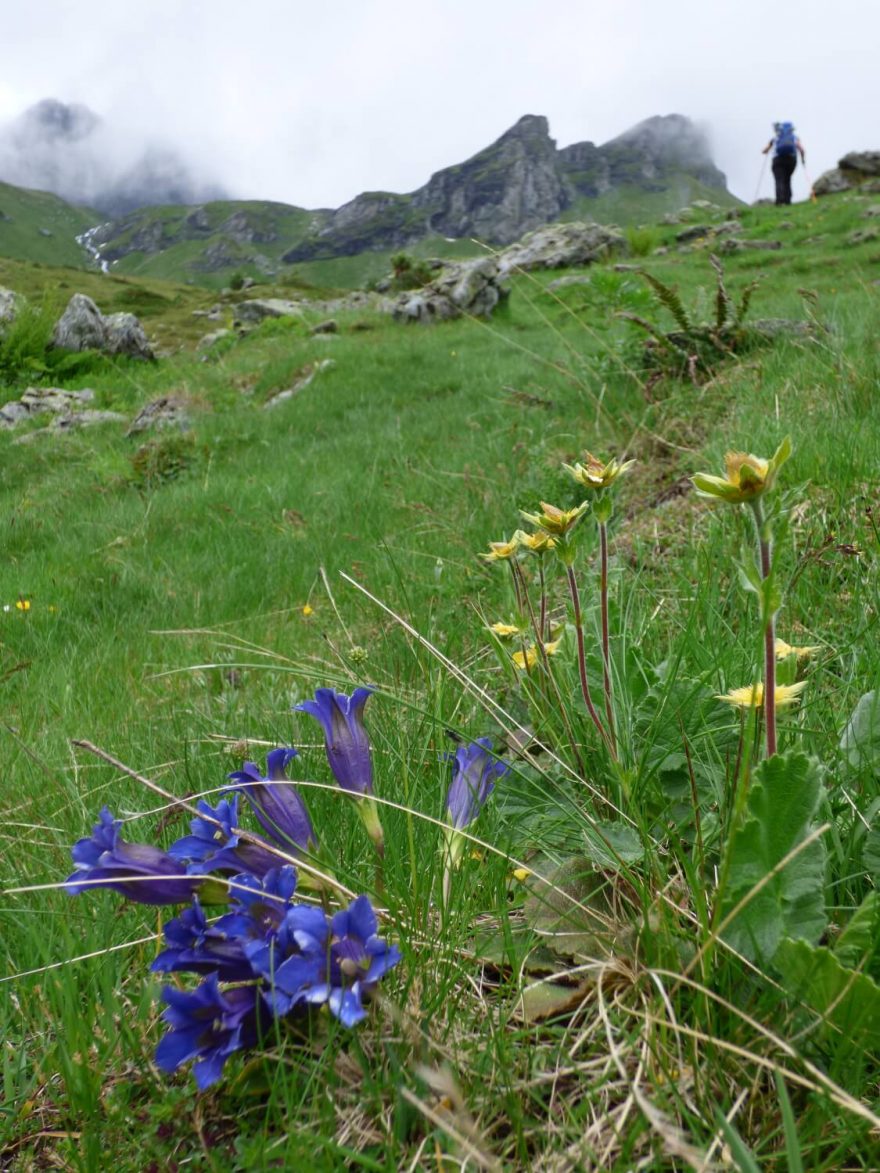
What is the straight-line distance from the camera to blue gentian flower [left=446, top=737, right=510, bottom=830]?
1129 millimetres

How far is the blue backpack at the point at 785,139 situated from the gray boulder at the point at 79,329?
59.9 feet

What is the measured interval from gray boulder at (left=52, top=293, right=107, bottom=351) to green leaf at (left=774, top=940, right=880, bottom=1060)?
1556 centimetres

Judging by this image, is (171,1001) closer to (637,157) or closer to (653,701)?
(653,701)

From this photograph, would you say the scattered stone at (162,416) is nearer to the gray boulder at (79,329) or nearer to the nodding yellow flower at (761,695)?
the gray boulder at (79,329)

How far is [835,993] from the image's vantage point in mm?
722

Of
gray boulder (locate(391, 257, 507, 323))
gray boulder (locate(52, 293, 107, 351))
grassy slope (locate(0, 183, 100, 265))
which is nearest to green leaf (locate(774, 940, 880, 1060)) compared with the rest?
gray boulder (locate(391, 257, 507, 323))

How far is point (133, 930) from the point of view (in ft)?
3.63

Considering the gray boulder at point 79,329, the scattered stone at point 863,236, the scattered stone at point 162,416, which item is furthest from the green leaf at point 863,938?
the gray boulder at point 79,329

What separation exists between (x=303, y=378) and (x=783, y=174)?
18869 millimetres

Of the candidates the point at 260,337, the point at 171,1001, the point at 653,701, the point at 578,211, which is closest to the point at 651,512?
the point at 653,701

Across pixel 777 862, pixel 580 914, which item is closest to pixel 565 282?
pixel 580 914

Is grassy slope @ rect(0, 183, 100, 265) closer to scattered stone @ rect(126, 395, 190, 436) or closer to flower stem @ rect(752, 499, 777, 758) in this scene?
scattered stone @ rect(126, 395, 190, 436)

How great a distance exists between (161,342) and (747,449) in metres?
28.6

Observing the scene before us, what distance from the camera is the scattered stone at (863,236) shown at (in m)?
13.0
